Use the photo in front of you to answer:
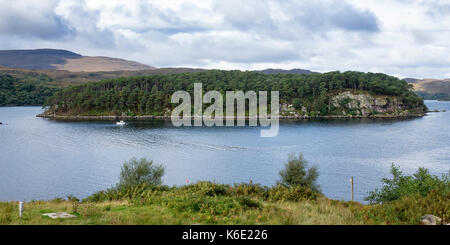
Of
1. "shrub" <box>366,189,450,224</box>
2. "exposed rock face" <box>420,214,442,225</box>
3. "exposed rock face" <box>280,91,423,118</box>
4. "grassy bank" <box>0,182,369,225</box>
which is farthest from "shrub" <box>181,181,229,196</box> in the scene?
"exposed rock face" <box>280,91,423,118</box>

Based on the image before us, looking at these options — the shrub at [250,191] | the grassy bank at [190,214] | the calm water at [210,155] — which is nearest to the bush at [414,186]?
the shrub at [250,191]

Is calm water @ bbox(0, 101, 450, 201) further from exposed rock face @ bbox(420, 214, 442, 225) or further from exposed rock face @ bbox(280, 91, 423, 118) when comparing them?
exposed rock face @ bbox(280, 91, 423, 118)

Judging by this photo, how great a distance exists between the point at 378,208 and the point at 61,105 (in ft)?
627

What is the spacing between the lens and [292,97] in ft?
574

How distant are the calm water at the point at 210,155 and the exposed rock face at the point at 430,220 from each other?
2960 cm

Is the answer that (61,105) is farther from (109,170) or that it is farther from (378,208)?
(378,208)

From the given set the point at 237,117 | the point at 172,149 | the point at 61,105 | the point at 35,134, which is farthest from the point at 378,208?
the point at 61,105

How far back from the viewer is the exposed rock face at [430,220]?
14476 millimetres

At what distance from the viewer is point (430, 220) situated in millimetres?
14609

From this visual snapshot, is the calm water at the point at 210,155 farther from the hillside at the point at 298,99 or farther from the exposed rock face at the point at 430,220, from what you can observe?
the hillside at the point at 298,99

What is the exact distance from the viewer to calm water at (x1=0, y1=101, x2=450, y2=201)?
51.5m

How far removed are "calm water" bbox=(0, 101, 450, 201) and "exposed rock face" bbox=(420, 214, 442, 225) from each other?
2960 cm

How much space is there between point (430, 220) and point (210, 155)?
56834mm

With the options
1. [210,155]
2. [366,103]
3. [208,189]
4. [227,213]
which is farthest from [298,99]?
[227,213]
